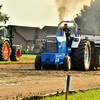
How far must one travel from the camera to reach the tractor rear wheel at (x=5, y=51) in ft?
75.8

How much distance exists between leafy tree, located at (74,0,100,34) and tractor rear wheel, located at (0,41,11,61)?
58520 mm

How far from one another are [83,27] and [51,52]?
69.3 m

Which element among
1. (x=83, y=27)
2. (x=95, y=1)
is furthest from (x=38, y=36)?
(x=95, y=1)

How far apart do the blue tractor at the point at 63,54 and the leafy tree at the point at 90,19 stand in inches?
2521

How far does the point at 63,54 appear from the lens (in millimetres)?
17125

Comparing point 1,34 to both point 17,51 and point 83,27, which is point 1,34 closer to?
point 17,51

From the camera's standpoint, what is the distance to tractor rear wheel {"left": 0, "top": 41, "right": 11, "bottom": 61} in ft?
75.8

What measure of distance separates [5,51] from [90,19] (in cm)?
6382

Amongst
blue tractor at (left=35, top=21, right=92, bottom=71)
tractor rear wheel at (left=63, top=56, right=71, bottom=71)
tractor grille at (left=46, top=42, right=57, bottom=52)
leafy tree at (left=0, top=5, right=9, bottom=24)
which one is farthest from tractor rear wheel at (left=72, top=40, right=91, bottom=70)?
leafy tree at (left=0, top=5, right=9, bottom=24)

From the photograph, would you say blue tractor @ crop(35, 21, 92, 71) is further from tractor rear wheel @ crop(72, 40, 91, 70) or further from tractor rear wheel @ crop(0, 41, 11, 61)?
tractor rear wheel @ crop(0, 41, 11, 61)

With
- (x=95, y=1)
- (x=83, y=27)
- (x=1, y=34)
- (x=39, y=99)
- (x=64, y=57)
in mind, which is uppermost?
(x=95, y=1)

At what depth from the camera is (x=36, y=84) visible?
10.7 metres

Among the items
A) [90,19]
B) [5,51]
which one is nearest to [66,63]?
[5,51]

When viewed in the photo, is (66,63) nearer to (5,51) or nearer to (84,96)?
(84,96)
